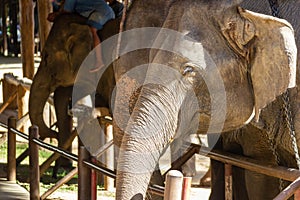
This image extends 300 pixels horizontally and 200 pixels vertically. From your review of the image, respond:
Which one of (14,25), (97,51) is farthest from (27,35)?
(14,25)

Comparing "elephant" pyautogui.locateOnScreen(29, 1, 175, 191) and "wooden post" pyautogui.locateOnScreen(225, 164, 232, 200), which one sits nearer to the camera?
"wooden post" pyautogui.locateOnScreen(225, 164, 232, 200)

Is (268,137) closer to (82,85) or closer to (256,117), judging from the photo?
(256,117)

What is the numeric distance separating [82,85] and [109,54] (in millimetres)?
396

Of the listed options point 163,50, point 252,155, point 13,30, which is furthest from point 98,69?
point 13,30

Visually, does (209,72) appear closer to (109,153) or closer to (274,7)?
(274,7)

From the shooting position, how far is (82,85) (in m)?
7.14

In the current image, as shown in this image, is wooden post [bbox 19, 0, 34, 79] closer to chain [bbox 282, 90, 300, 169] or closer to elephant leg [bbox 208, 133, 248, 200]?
elephant leg [bbox 208, 133, 248, 200]

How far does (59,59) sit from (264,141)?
135 inches

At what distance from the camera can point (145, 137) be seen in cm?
317

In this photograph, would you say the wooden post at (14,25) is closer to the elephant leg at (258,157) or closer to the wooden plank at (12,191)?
the wooden plank at (12,191)

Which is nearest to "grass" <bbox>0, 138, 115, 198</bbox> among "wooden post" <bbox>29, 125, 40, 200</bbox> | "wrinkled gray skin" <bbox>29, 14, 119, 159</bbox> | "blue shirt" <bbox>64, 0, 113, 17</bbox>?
"wrinkled gray skin" <bbox>29, 14, 119, 159</bbox>

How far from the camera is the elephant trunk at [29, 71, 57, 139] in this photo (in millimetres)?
7059

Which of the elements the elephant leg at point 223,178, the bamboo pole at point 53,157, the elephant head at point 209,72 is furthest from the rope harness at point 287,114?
the bamboo pole at point 53,157

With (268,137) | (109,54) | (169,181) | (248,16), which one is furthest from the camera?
(109,54)
